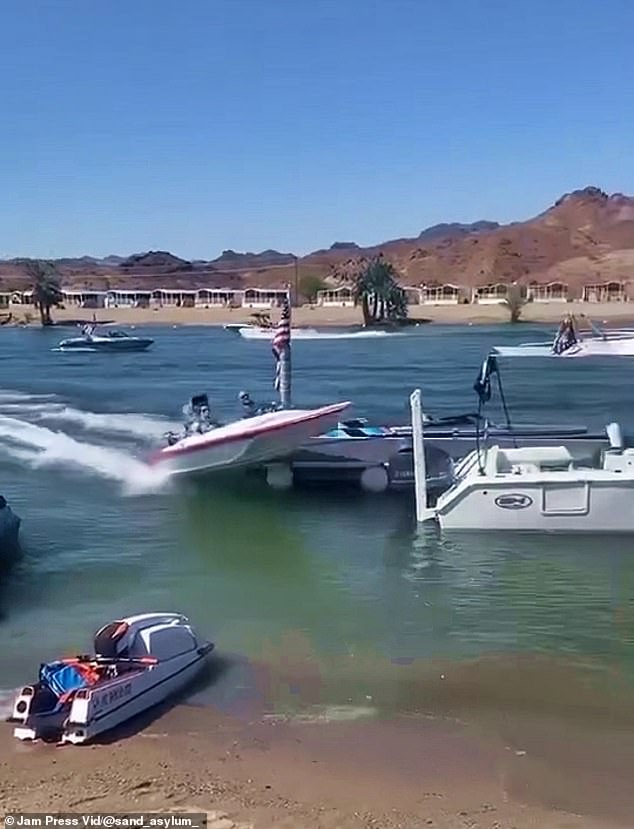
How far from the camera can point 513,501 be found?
65.9 ft

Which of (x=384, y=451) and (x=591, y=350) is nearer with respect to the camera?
(x=591, y=350)

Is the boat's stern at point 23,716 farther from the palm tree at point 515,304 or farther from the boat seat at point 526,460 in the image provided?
the palm tree at point 515,304

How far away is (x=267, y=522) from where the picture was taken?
77.8 feet

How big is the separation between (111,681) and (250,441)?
14.6m

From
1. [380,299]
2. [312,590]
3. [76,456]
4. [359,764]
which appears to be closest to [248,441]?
[312,590]

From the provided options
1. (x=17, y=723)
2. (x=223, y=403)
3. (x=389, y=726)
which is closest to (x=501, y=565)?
(x=389, y=726)

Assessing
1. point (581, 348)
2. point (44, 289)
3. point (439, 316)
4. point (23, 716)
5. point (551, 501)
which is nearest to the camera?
point (23, 716)

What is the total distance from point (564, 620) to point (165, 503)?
11986mm

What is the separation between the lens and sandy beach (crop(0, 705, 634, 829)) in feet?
31.5

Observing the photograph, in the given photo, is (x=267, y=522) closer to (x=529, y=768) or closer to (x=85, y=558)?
(x=85, y=558)

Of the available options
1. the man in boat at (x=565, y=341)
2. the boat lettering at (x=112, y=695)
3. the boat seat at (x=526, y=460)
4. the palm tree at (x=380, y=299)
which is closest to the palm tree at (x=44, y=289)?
the palm tree at (x=380, y=299)

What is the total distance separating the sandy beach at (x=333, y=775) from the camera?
9594 millimetres

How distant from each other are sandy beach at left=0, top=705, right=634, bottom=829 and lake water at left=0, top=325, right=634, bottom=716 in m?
0.90

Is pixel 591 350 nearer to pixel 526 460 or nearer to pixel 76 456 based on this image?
pixel 526 460
